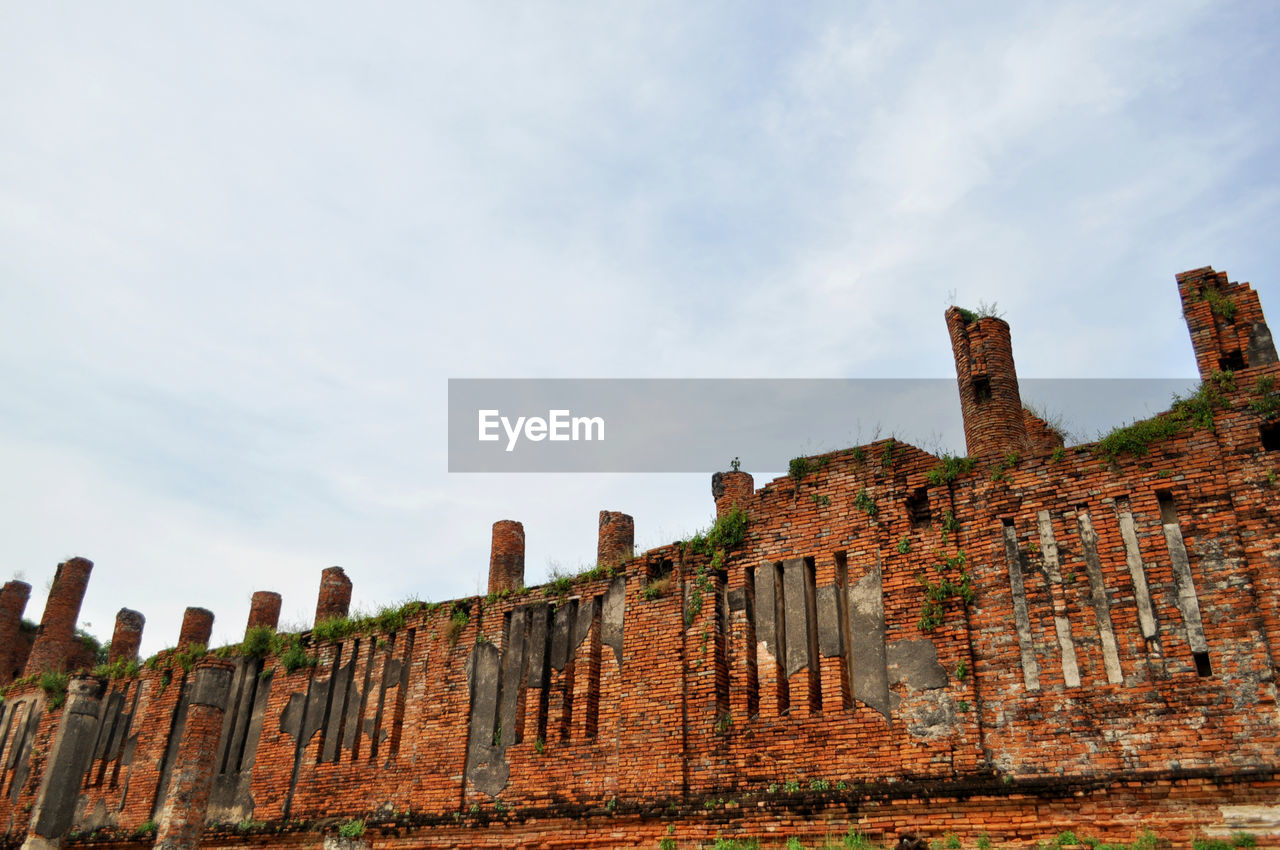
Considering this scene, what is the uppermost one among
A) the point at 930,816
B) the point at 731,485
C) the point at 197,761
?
the point at 731,485

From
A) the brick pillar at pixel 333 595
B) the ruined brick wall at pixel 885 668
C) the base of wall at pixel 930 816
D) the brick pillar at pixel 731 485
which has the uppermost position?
the brick pillar at pixel 731 485

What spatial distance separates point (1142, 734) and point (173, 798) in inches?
596

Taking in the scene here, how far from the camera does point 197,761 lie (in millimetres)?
16922

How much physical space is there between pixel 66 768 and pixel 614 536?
1252cm

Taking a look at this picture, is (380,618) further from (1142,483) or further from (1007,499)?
(1142,483)

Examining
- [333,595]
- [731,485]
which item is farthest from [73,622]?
[731,485]

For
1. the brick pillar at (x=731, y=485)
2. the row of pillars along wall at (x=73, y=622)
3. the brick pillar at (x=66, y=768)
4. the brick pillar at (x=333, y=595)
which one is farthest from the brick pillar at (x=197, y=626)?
the brick pillar at (x=731, y=485)

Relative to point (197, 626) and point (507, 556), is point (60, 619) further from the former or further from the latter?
point (507, 556)

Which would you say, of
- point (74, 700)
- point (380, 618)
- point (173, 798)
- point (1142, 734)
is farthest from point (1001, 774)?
point (74, 700)

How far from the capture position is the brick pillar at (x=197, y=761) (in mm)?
16453

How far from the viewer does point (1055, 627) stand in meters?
10.2

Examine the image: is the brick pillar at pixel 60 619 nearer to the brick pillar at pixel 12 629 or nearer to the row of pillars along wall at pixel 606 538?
the brick pillar at pixel 12 629

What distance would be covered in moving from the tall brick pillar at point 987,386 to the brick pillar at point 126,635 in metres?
19.8

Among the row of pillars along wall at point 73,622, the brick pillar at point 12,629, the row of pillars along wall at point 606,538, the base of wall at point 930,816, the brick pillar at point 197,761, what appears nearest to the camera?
the base of wall at point 930,816
